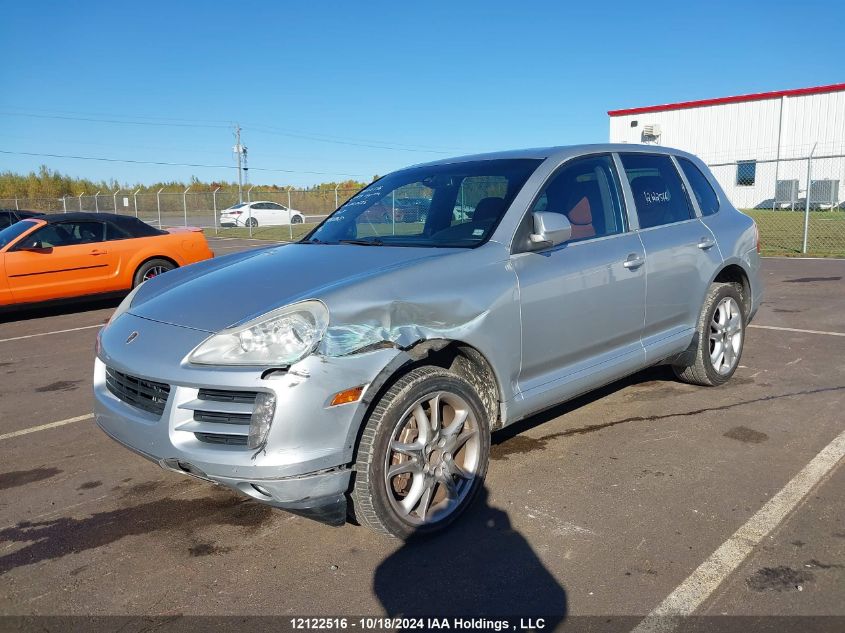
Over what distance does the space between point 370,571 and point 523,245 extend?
5.93 ft

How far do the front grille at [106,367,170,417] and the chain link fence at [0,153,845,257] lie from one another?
20413 mm

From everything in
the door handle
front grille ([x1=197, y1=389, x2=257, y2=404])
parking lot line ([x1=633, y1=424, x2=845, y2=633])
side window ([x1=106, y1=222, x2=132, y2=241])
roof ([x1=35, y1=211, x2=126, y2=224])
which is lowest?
parking lot line ([x1=633, y1=424, x2=845, y2=633])

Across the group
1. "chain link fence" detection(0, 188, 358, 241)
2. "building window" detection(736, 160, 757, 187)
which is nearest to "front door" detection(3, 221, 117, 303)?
"chain link fence" detection(0, 188, 358, 241)

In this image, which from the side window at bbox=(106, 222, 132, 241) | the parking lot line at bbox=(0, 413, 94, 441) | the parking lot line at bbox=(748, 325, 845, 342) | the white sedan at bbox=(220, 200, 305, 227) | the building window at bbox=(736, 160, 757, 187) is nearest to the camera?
the parking lot line at bbox=(0, 413, 94, 441)

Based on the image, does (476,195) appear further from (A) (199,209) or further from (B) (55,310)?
(A) (199,209)

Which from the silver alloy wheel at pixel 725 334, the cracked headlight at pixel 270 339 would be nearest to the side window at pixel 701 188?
the silver alloy wheel at pixel 725 334

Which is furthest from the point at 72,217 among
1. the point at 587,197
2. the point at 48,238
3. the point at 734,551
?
the point at 734,551

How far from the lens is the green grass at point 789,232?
441cm

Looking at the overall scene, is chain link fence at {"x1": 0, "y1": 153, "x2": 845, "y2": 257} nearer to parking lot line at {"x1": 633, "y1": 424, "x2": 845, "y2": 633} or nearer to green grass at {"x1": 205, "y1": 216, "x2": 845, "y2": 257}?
green grass at {"x1": 205, "y1": 216, "x2": 845, "y2": 257}

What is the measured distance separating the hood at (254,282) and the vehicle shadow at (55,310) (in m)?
6.84

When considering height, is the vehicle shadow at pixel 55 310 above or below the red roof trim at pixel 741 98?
below

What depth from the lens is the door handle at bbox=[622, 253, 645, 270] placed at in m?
4.29

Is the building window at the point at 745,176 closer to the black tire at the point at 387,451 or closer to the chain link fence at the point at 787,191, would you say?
the chain link fence at the point at 787,191

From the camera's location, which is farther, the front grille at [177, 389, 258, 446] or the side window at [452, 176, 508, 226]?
the side window at [452, 176, 508, 226]
